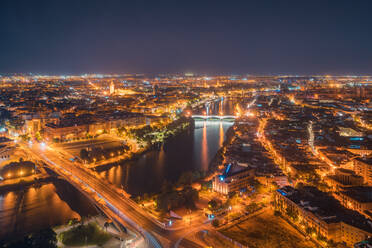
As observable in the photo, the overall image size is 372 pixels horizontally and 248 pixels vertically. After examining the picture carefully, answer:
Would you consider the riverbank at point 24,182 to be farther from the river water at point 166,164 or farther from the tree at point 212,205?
the tree at point 212,205

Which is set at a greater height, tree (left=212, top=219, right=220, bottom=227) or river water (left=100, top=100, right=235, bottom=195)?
tree (left=212, top=219, right=220, bottom=227)

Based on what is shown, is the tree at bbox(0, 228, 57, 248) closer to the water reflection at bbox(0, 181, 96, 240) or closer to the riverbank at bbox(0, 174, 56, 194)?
the water reflection at bbox(0, 181, 96, 240)

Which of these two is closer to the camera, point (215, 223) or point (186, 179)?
point (215, 223)

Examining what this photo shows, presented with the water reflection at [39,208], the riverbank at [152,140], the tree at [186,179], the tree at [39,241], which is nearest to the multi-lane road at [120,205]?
the water reflection at [39,208]

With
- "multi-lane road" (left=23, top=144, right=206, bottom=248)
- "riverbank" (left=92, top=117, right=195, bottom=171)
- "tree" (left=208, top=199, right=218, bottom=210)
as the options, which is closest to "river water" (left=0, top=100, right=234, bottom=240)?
"riverbank" (left=92, top=117, right=195, bottom=171)

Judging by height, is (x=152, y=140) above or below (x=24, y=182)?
above

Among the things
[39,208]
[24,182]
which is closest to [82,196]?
[39,208]

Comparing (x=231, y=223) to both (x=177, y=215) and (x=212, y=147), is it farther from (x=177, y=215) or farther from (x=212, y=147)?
(x=212, y=147)

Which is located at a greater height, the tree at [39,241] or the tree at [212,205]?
the tree at [212,205]

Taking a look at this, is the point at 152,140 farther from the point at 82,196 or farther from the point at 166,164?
the point at 82,196
